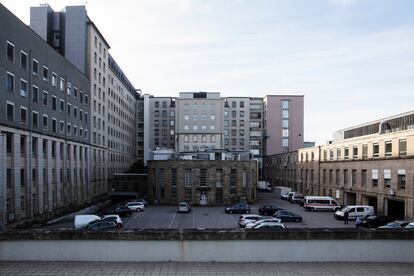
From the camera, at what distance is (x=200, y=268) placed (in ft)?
30.6

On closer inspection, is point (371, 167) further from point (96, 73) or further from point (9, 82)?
point (96, 73)

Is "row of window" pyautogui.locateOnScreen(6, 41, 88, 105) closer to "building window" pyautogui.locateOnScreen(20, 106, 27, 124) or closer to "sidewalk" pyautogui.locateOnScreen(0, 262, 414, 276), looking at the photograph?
"building window" pyautogui.locateOnScreen(20, 106, 27, 124)

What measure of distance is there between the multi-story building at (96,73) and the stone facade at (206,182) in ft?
51.0

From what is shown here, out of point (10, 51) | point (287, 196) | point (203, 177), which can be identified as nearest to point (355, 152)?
point (287, 196)

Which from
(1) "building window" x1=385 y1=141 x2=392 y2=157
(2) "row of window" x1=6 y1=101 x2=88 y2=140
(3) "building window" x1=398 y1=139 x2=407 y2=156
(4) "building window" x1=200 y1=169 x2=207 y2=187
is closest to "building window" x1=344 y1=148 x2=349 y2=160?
(1) "building window" x1=385 y1=141 x2=392 y2=157

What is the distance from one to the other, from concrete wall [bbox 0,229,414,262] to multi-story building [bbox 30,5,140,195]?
189ft

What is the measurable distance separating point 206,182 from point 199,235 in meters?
50.8

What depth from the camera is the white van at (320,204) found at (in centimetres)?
4944

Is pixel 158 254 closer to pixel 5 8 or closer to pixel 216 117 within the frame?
pixel 5 8

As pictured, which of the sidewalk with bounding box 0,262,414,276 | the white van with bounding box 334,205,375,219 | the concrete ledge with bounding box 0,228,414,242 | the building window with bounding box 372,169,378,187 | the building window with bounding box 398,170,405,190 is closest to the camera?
the sidewalk with bounding box 0,262,414,276

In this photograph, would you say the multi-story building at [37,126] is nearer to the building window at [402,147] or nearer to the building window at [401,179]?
the building window at [401,179]

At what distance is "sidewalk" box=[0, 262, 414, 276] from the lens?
9031 mm

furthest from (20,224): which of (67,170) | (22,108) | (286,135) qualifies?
(286,135)

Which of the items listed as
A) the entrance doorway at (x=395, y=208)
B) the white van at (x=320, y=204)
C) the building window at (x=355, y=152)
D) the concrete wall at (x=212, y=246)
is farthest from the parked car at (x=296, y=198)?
the concrete wall at (x=212, y=246)
